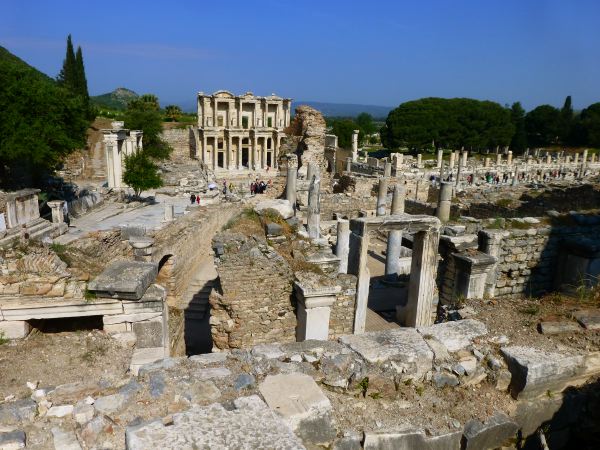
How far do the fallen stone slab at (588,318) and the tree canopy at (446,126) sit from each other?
2699 inches

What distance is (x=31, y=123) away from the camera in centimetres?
1858

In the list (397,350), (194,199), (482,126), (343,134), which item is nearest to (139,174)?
(194,199)

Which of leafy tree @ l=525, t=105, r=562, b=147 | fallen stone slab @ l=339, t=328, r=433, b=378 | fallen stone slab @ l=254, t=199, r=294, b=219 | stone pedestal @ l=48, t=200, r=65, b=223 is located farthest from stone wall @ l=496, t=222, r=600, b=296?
leafy tree @ l=525, t=105, r=562, b=147

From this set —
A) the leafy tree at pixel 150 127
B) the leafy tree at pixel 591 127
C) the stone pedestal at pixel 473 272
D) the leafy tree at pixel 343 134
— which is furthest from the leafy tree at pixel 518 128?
the stone pedestal at pixel 473 272

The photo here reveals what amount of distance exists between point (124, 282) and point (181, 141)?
50.1m

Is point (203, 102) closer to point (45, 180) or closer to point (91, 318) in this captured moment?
point (45, 180)

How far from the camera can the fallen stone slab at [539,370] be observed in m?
4.19

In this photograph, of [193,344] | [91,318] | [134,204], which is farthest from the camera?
[134,204]

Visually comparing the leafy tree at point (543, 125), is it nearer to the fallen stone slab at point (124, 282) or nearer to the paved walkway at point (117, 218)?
the paved walkway at point (117, 218)

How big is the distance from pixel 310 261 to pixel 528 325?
187 inches

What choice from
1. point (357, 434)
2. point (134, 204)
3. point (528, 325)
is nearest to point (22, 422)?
point (357, 434)

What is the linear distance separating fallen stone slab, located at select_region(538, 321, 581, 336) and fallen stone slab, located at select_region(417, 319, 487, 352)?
62 cm

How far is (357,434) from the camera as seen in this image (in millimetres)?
3504

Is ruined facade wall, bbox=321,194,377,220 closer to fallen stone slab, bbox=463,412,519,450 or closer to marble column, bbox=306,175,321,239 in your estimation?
marble column, bbox=306,175,321,239
